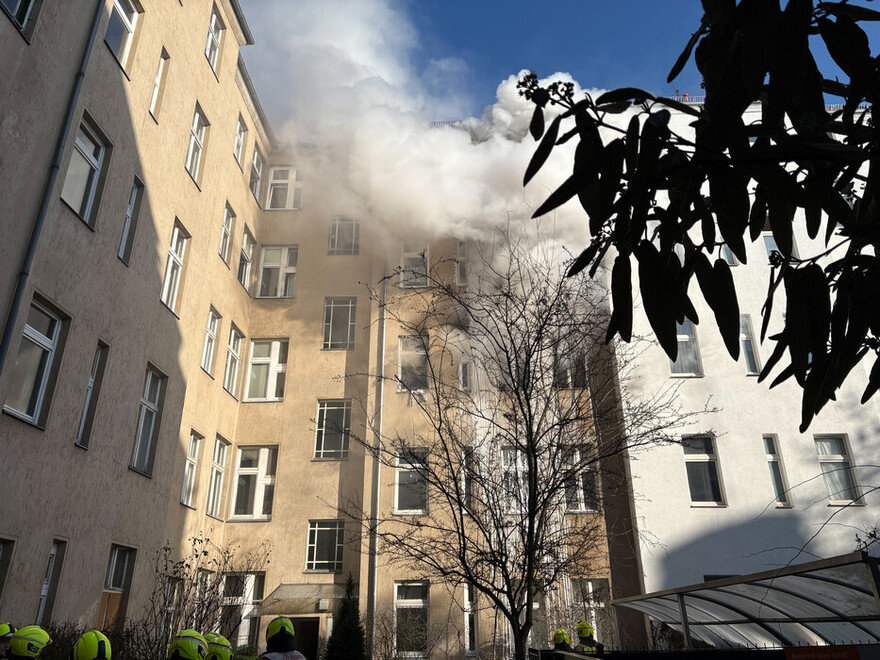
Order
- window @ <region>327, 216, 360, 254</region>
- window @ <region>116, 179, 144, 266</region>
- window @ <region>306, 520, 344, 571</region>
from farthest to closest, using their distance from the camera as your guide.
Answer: window @ <region>327, 216, 360, 254</region>
window @ <region>306, 520, 344, 571</region>
window @ <region>116, 179, 144, 266</region>

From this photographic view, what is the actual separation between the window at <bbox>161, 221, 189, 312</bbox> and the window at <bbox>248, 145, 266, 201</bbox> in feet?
20.4

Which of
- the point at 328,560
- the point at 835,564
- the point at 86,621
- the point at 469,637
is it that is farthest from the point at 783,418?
the point at 86,621

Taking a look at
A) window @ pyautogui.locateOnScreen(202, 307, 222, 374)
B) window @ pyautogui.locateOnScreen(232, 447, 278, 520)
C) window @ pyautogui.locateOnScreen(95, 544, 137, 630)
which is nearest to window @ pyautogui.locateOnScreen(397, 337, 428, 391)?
window @ pyautogui.locateOnScreen(232, 447, 278, 520)

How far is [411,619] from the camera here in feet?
52.1

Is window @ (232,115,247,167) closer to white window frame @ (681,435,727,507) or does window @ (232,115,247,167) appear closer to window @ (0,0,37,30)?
window @ (0,0,37,30)

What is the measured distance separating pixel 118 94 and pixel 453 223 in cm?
1037

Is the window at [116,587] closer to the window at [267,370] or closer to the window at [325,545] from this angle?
the window at [325,545]

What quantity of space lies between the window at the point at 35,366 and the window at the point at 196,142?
21.3ft

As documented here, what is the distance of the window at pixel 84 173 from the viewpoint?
10.8 metres

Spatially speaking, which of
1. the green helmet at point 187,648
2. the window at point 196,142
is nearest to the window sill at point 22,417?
the green helmet at point 187,648

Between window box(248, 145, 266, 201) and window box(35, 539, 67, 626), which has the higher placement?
window box(248, 145, 266, 201)

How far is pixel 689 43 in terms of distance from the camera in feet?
5.23

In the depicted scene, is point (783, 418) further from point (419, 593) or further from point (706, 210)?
point (706, 210)

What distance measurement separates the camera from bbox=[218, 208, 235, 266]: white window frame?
725 inches
